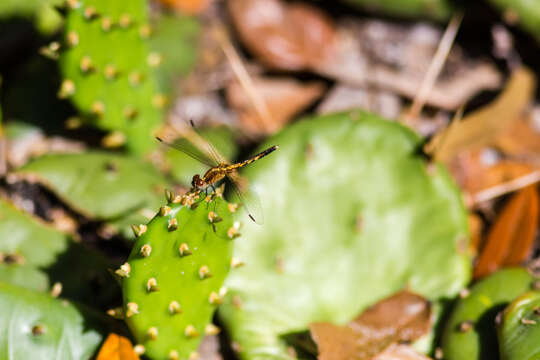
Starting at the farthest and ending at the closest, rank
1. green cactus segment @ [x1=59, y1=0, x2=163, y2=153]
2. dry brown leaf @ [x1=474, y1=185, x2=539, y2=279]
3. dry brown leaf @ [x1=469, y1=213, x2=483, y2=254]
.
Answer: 1. dry brown leaf @ [x1=469, y1=213, x2=483, y2=254]
2. dry brown leaf @ [x1=474, y1=185, x2=539, y2=279]
3. green cactus segment @ [x1=59, y1=0, x2=163, y2=153]

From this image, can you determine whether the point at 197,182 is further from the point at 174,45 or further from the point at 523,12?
the point at 523,12

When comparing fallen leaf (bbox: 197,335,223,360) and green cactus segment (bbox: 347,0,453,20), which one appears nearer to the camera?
fallen leaf (bbox: 197,335,223,360)

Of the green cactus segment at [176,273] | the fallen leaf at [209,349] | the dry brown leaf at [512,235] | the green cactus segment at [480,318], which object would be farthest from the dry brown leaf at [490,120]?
the green cactus segment at [176,273]

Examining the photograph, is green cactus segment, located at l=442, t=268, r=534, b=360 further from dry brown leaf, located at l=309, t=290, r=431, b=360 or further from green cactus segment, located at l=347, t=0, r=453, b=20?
green cactus segment, located at l=347, t=0, r=453, b=20

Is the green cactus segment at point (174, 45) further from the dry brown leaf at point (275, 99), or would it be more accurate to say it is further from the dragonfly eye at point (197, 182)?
the dragonfly eye at point (197, 182)

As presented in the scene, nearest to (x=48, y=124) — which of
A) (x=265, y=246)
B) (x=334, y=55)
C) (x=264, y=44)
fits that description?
(x=265, y=246)

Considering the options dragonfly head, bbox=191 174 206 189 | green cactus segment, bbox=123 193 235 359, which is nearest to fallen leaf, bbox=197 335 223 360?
green cactus segment, bbox=123 193 235 359
